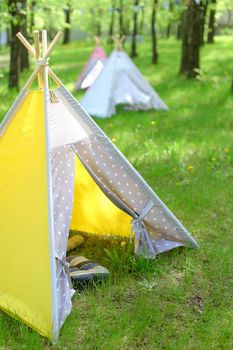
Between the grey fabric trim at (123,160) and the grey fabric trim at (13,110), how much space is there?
29cm

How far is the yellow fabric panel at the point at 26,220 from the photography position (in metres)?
3.44

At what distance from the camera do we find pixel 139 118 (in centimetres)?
908

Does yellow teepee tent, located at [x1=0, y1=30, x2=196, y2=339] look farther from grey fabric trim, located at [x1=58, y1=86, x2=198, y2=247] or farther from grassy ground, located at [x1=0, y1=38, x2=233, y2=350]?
grassy ground, located at [x1=0, y1=38, x2=233, y2=350]

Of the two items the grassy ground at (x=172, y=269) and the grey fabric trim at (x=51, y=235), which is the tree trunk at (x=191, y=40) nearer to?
the grassy ground at (x=172, y=269)

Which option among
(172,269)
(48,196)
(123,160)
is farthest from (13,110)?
(172,269)

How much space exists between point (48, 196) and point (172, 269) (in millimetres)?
1348

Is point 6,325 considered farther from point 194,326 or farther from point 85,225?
point 85,225

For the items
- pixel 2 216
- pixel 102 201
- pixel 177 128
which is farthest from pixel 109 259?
pixel 177 128

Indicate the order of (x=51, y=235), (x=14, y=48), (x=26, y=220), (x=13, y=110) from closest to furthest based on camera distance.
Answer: (x=51, y=235), (x=26, y=220), (x=13, y=110), (x=14, y=48)

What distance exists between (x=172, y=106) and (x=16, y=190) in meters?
6.73

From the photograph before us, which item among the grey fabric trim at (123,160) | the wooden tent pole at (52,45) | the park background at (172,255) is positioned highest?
the wooden tent pole at (52,45)

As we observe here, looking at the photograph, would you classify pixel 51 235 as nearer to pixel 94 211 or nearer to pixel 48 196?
pixel 48 196

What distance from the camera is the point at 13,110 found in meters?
3.89

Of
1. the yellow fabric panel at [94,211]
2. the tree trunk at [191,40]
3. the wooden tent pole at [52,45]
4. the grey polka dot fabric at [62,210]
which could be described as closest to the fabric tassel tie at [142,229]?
the yellow fabric panel at [94,211]
